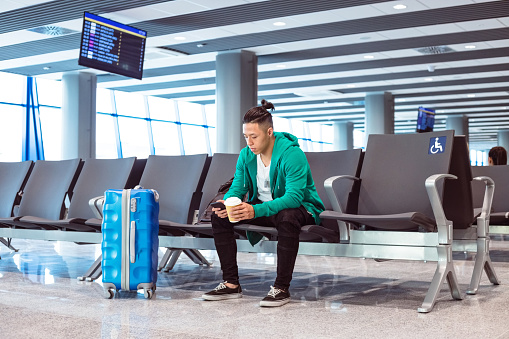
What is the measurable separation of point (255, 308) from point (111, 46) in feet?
21.0

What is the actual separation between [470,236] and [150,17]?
22.2ft

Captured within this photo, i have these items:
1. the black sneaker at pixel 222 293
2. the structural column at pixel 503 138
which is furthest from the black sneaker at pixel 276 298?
the structural column at pixel 503 138

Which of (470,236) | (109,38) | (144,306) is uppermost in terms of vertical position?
(109,38)

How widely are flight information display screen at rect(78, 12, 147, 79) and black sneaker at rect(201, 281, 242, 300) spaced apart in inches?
224

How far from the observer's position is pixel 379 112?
17.1 metres

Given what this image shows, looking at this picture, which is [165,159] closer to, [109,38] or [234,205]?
[234,205]

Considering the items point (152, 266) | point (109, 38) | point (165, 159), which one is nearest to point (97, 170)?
point (165, 159)

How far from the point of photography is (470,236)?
158 inches

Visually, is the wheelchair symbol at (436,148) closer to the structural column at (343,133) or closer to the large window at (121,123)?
the large window at (121,123)

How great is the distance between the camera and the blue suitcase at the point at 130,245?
12.5 feet

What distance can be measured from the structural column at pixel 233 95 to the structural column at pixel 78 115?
349 centimetres

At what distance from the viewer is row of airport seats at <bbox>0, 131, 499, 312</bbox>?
358cm

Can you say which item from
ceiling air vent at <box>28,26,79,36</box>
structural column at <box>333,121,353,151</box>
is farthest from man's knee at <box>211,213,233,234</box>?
structural column at <box>333,121,353,151</box>

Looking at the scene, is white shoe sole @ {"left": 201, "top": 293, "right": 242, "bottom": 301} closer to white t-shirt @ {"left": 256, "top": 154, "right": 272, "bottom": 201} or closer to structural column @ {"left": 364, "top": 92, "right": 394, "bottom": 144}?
white t-shirt @ {"left": 256, "top": 154, "right": 272, "bottom": 201}
